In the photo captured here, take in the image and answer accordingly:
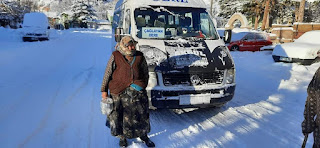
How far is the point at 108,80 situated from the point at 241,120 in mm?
2794

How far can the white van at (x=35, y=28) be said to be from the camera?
21.2 metres

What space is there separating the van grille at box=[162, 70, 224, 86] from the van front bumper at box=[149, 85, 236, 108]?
0.15 metres

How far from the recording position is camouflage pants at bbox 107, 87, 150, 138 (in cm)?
363

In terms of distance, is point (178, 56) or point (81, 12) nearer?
point (178, 56)

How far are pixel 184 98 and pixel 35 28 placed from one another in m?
21.0

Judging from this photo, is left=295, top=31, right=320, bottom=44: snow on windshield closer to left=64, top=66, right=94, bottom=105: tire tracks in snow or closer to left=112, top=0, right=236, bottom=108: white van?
left=112, top=0, right=236, bottom=108: white van

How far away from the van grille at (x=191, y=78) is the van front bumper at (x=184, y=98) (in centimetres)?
15

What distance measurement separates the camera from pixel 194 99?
4.64m

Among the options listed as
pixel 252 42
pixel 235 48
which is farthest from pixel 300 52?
pixel 235 48

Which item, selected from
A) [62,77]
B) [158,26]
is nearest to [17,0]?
[62,77]

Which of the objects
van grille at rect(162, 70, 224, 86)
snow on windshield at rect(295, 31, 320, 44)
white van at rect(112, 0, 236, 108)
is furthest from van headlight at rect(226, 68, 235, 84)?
snow on windshield at rect(295, 31, 320, 44)

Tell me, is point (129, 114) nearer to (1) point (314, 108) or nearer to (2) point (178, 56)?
(2) point (178, 56)

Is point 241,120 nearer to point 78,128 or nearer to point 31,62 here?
point 78,128

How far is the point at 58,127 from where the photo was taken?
4430mm
